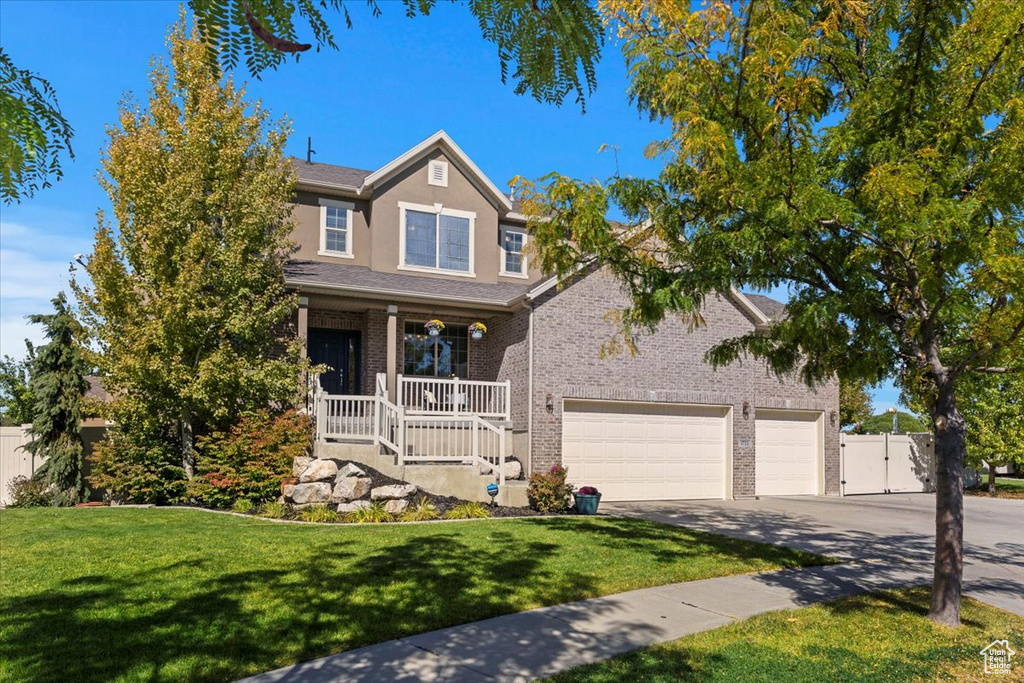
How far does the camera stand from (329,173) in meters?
20.0

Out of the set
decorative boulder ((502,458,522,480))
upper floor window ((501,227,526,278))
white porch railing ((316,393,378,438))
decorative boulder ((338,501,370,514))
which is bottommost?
decorative boulder ((338,501,370,514))

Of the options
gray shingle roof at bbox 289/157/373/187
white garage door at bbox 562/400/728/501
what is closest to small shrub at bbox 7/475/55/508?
gray shingle roof at bbox 289/157/373/187

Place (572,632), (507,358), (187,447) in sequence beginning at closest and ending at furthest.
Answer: (572,632), (187,447), (507,358)

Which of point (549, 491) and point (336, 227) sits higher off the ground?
point (336, 227)

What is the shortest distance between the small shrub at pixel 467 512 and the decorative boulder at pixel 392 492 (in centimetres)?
87

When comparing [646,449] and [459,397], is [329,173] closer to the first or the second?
[459,397]

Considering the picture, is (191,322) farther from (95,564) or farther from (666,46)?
(666,46)

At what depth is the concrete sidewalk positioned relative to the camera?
18.4ft

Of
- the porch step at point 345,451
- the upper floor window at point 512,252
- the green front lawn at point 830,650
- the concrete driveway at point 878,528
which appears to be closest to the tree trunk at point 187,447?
the porch step at point 345,451

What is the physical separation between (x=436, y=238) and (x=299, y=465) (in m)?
7.69

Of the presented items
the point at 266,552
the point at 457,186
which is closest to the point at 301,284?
the point at 457,186

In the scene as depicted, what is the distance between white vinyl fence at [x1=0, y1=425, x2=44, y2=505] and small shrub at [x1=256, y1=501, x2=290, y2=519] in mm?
5963

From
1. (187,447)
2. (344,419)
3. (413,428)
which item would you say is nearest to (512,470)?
(413,428)

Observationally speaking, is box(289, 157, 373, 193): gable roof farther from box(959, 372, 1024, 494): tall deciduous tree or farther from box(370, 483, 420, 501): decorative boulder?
box(959, 372, 1024, 494): tall deciduous tree
